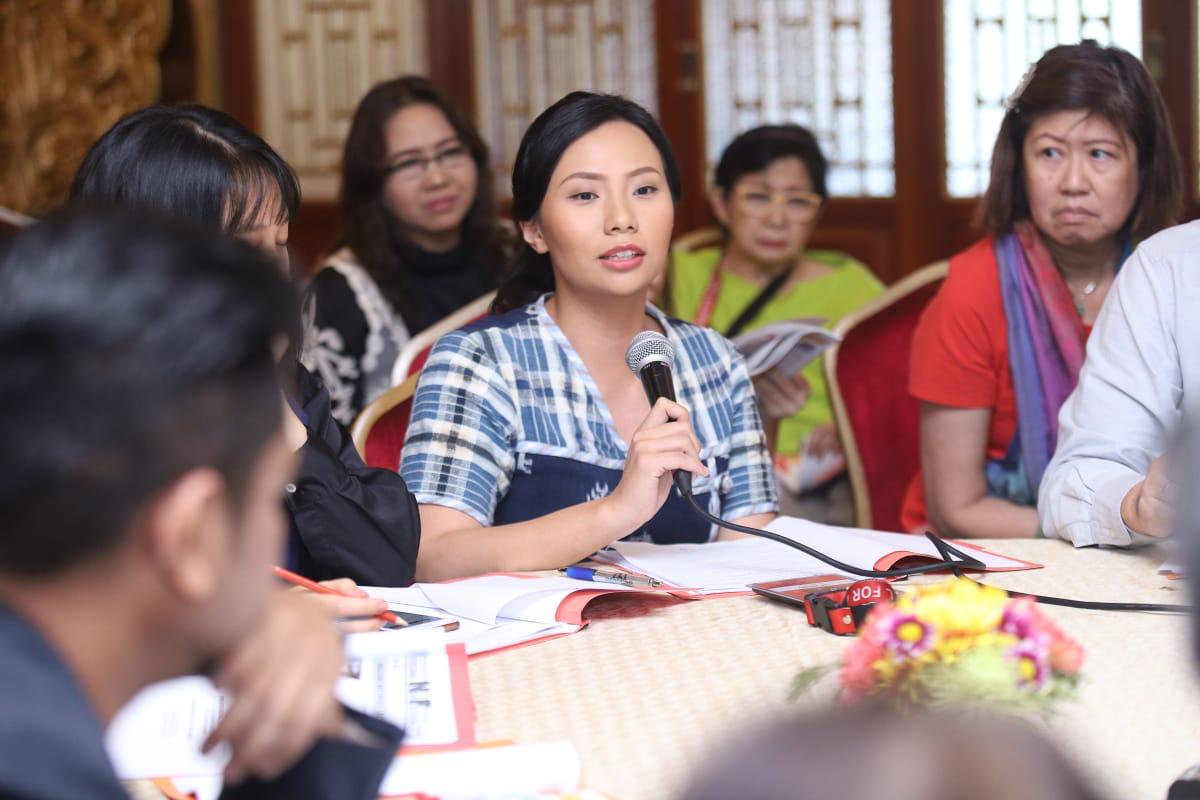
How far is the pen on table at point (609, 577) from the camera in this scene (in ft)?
4.44

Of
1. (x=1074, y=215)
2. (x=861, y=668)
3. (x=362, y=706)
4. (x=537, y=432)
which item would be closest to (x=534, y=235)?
(x=537, y=432)

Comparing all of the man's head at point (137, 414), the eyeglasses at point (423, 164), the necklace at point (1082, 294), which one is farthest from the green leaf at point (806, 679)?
the eyeglasses at point (423, 164)

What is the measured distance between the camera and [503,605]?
127cm

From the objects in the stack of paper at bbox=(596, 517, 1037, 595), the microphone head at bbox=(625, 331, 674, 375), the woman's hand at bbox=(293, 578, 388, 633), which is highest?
the microphone head at bbox=(625, 331, 674, 375)

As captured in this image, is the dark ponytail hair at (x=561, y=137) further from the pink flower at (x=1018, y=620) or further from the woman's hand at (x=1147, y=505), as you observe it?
the pink flower at (x=1018, y=620)

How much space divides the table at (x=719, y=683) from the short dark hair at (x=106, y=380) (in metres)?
0.36

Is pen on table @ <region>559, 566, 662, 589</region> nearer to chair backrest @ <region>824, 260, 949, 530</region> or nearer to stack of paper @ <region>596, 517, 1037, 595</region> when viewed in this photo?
stack of paper @ <region>596, 517, 1037, 595</region>

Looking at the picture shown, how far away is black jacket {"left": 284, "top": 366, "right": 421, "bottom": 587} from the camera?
1.52m

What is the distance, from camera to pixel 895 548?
57.3 inches

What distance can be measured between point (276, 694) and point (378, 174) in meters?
2.50

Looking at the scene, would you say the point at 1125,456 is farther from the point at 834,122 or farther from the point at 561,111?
the point at 834,122

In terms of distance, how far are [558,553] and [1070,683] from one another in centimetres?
71

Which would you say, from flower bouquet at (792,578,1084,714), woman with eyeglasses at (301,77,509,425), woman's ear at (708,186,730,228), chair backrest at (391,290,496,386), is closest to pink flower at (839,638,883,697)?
flower bouquet at (792,578,1084,714)

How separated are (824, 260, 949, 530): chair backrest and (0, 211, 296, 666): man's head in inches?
71.5
